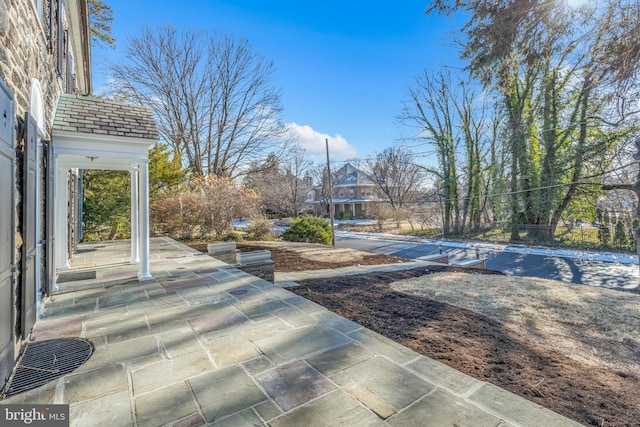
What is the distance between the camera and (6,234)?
2.00 meters

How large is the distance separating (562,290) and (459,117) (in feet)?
58.8

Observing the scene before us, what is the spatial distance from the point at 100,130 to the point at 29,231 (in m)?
1.89

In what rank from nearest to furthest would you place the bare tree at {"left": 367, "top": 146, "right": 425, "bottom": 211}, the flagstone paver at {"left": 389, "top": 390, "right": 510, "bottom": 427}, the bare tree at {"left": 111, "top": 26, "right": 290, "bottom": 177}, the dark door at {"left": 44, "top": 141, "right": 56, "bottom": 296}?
the flagstone paver at {"left": 389, "top": 390, "right": 510, "bottom": 427}, the dark door at {"left": 44, "top": 141, "right": 56, "bottom": 296}, the bare tree at {"left": 111, "top": 26, "right": 290, "bottom": 177}, the bare tree at {"left": 367, "top": 146, "right": 425, "bottom": 211}

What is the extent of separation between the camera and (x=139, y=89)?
55.5ft

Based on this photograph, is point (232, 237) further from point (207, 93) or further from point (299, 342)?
point (207, 93)

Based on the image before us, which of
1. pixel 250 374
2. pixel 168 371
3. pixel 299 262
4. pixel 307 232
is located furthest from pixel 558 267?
pixel 168 371

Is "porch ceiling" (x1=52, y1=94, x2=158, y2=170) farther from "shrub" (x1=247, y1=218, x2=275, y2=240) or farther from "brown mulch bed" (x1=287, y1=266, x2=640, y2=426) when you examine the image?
"shrub" (x1=247, y1=218, x2=275, y2=240)

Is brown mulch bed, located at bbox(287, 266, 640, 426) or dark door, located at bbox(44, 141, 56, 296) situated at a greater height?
dark door, located at bbox(44, 141, 56, 296)

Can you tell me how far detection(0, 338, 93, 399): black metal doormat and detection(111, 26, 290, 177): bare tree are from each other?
52.7ft

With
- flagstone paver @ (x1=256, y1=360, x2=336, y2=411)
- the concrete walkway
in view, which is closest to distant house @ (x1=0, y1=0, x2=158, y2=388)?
the concrete walkway

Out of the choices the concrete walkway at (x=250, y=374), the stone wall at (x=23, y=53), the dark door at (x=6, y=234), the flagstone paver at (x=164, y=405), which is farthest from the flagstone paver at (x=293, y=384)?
the stone wall at (x=23, y=53)

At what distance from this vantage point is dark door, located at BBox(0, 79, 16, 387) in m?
1.89

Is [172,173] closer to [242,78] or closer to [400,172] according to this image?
[242,78]

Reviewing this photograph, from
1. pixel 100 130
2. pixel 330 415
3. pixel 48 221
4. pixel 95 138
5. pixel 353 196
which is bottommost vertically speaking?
pixel 330 415
